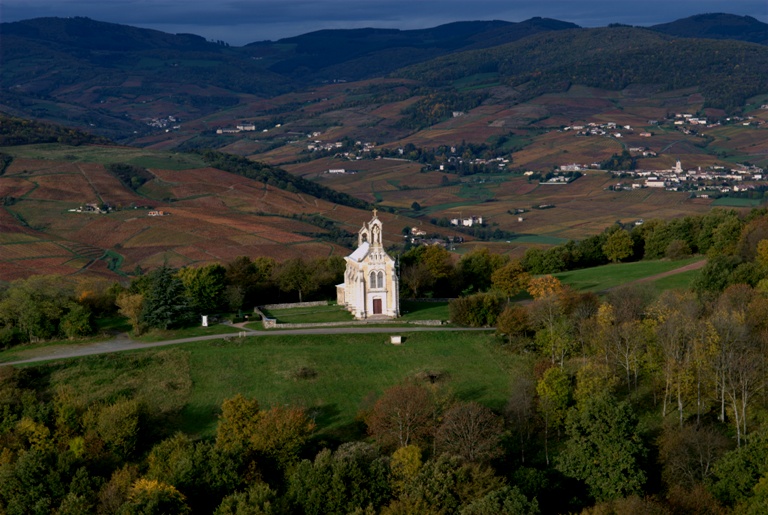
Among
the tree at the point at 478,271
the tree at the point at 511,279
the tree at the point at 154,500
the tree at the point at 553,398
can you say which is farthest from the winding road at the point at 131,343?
the tree at the point at 154,500

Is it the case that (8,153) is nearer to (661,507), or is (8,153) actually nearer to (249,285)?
(249,285)

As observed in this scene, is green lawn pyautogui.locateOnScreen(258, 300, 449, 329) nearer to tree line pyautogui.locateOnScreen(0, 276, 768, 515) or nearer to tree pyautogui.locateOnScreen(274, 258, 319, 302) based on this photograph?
tree pyautogui.locateOnScreen(274, 258, 319, 302)

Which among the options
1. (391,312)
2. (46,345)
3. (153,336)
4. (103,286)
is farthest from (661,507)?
(103,286)

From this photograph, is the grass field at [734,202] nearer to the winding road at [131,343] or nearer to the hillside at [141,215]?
the hillside at [141,215]

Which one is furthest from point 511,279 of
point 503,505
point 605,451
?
point 503,505

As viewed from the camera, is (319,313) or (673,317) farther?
(319,313)

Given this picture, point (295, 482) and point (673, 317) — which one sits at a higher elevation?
point (673, 317)
